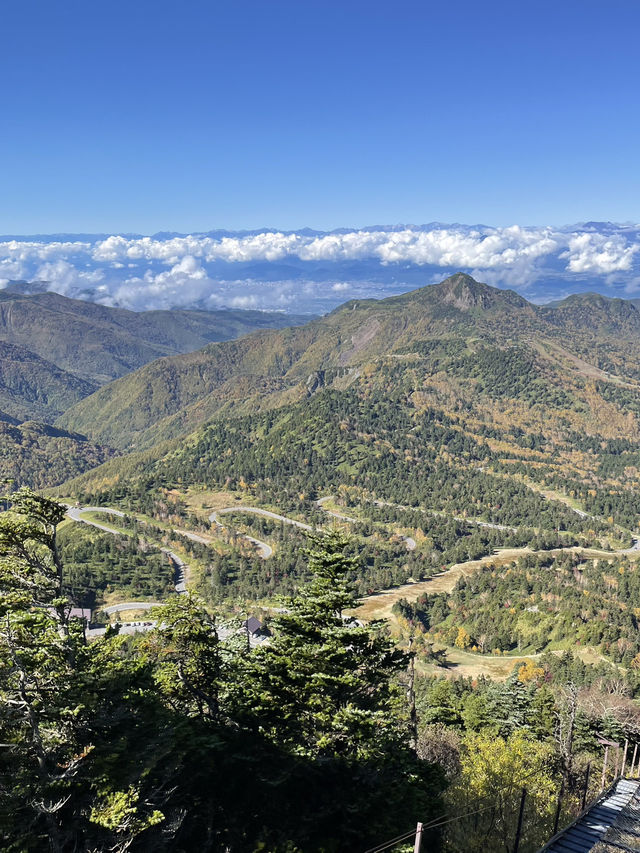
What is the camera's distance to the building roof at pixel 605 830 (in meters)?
28.3

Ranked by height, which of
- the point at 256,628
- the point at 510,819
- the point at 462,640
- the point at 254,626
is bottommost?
the point at 462,640

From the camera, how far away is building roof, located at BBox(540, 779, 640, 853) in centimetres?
2827

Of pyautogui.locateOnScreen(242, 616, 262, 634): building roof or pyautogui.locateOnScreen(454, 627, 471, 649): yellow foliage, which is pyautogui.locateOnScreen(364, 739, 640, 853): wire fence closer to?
pyautogui.locateOnScreen(242, 616, 262, 634): building roof

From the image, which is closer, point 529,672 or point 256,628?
point 529,672

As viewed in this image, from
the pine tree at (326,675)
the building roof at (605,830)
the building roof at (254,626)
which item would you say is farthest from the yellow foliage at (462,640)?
the pine tree at (326,675)

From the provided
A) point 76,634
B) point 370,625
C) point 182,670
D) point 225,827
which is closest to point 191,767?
point 225,827

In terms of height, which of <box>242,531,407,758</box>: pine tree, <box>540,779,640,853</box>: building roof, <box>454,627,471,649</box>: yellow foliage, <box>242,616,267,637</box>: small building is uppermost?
<box>242,531,407,758</box>: pine tree

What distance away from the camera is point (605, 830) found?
1239 inches

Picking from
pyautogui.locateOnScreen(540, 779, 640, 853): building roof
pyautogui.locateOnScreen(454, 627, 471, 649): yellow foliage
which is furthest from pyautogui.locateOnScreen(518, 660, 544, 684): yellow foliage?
pyautogui.locateOnScreen(540, 779, 640, 853): building roof

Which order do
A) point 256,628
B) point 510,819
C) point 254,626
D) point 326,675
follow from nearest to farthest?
point 326,675, point 510,819, point 256,628, point 254,626

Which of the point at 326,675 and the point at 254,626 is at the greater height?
the point at 326,675

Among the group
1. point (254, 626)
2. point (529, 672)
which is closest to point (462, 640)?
point (529, 672)

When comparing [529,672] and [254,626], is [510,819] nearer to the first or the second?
[529,672]

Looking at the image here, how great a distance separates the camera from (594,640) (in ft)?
520
